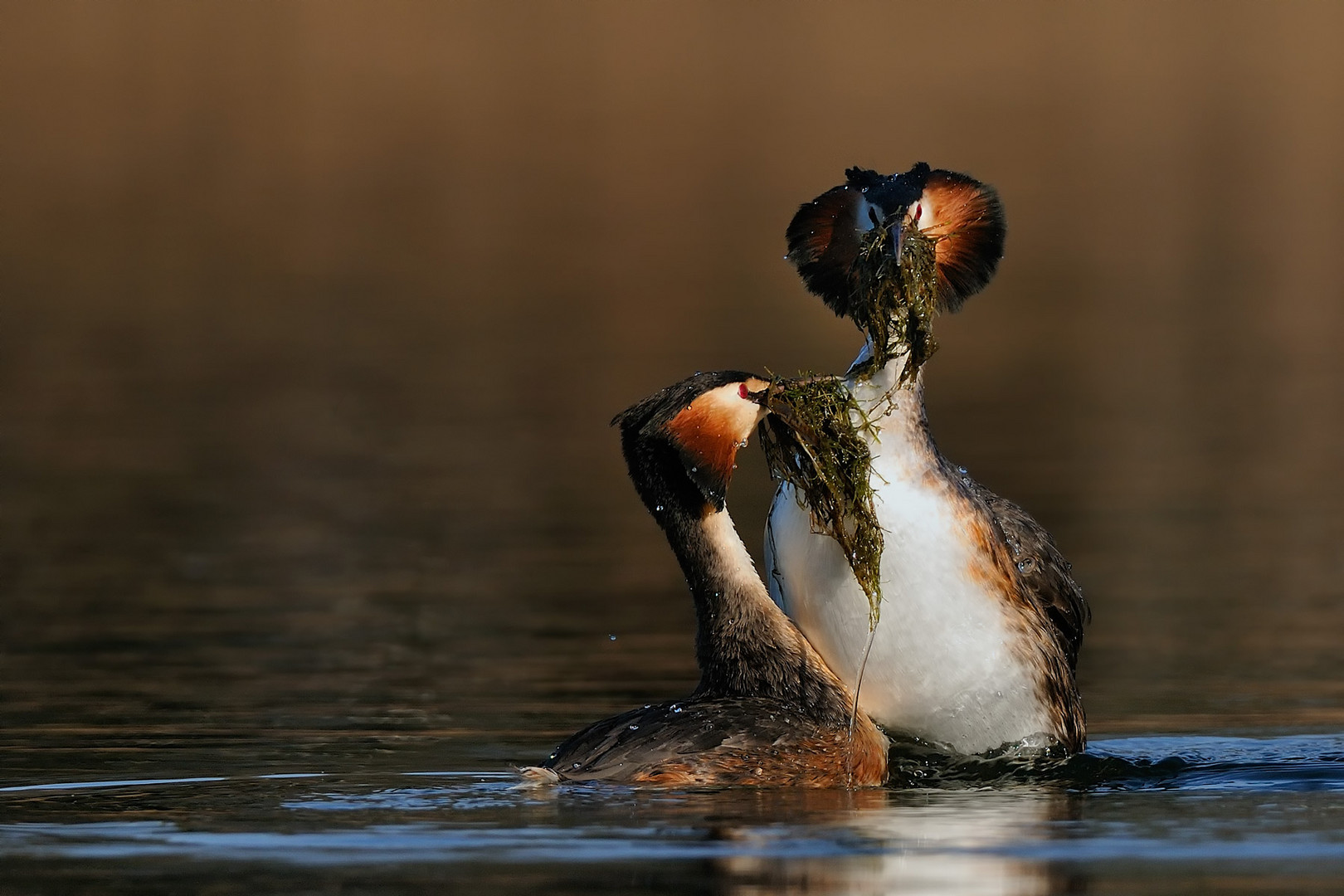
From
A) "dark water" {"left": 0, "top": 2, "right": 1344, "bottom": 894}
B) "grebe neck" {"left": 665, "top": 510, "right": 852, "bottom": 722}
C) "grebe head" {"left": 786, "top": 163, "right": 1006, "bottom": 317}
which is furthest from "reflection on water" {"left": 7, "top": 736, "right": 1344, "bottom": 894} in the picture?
"grebe head" {"left": 786, "top": 163, "right": 1006, "bottom": 317}

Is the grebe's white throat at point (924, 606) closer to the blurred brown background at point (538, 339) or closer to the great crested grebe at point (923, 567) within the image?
the great crested grebe at point (923, 567)

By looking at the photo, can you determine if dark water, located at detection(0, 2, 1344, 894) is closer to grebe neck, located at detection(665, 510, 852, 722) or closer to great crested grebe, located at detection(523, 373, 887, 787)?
great crested grebe, located at detection(523, 373, 887, 787)

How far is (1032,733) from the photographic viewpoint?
9.96m

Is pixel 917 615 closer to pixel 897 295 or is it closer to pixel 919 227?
pixel 897 295

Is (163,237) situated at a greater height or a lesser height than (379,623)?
greater

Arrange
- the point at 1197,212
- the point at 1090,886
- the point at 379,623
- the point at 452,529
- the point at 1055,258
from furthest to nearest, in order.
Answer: the point at 1197,212
the point at 1055,258
the point at 452,529
the point at 379,623
the point at 1090,886

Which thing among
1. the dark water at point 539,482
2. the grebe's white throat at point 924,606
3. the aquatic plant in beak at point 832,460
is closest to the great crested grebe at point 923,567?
the grebe's white throat at point 924,606

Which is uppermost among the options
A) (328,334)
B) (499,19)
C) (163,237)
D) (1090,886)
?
(499,19)

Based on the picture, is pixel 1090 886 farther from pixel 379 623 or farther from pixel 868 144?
pixel 868 144

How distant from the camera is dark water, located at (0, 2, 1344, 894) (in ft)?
27.3

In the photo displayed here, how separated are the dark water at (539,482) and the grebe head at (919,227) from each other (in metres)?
1.91

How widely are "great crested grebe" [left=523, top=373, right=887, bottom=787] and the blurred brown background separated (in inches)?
40.6

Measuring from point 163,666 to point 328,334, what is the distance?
1648 cm

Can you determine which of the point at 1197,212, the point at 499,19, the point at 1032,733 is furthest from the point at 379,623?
the point at 499,19
